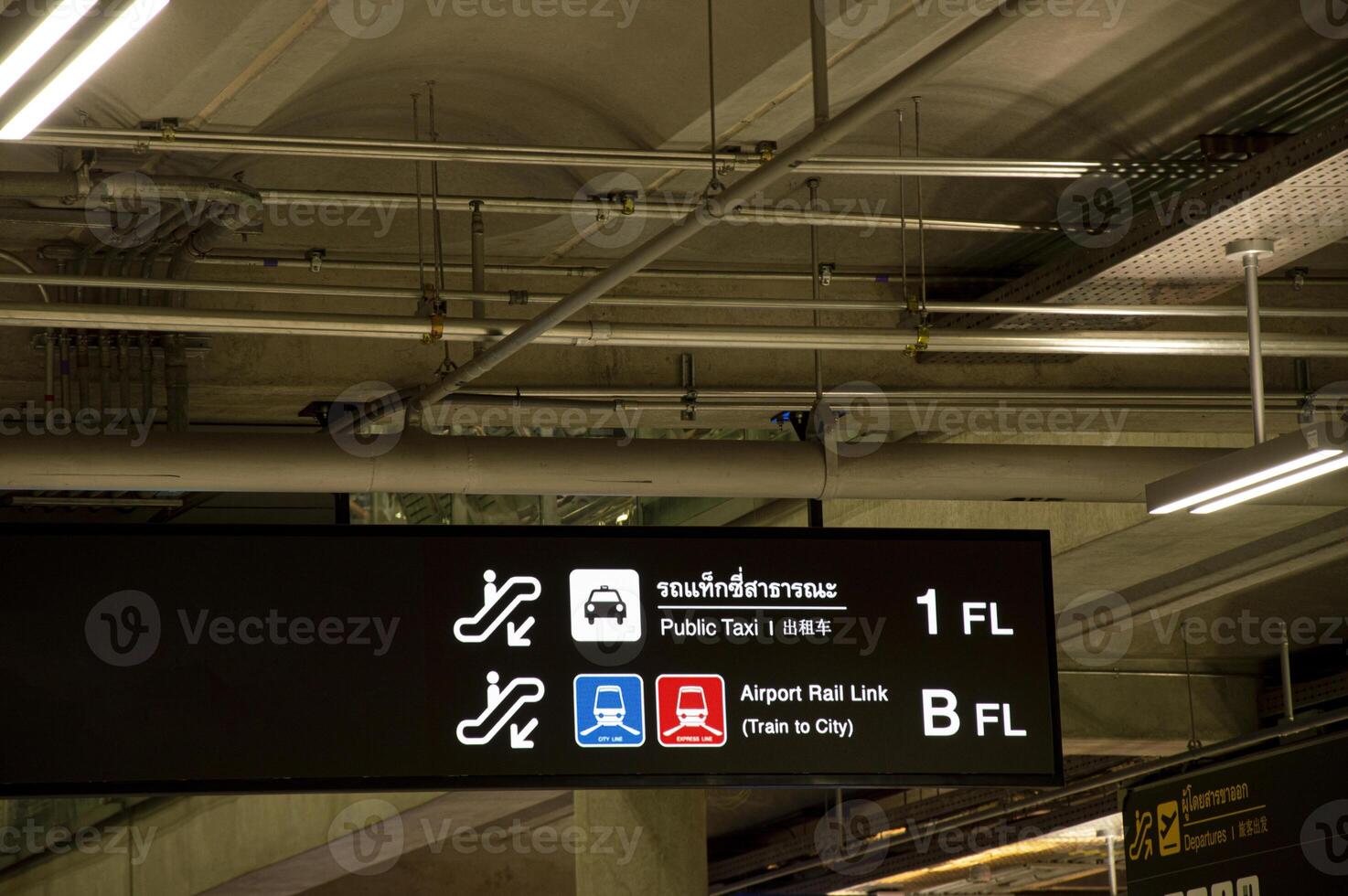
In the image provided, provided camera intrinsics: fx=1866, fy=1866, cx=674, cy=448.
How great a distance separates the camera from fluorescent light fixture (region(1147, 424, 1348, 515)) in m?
5.24

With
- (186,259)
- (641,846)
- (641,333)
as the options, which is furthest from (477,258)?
(641,846)

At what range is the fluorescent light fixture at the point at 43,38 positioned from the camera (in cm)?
301

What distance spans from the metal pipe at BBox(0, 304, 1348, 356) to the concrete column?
556cm

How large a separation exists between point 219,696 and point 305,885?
10609mm

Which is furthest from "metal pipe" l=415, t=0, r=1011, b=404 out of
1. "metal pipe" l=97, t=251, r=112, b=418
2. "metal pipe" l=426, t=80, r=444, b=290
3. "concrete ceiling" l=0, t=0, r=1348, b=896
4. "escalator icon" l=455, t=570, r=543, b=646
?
"metal pipe" l=97, t=251, r=112, b=418

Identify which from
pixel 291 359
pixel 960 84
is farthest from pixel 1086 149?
pixel 291 359

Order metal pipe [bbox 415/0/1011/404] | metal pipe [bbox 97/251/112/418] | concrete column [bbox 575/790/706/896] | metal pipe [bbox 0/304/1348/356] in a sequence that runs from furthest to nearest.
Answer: concrete column [bbox 575/790/706/896] < metal pipe [bbox 97/251/112/418] < metal pipe [bbox 0/304/1348/356] < metal pipe [bbox 415/0/1011/404]

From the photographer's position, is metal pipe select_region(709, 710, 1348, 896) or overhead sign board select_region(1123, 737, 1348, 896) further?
metal pipe select_region(709, 710, 1348, 896)

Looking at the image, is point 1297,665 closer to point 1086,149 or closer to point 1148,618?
point 1148,618

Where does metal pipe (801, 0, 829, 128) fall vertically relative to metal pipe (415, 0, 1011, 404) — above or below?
above

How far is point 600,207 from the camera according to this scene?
621cm

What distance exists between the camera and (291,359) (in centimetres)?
726

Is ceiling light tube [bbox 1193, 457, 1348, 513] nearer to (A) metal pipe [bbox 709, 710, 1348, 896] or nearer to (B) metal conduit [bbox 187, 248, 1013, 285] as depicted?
(B) metal conduit [bbox 187, 248, 1013, 285]

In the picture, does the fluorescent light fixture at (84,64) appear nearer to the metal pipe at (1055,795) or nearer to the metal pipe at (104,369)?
the metal pipe at (104,369)
